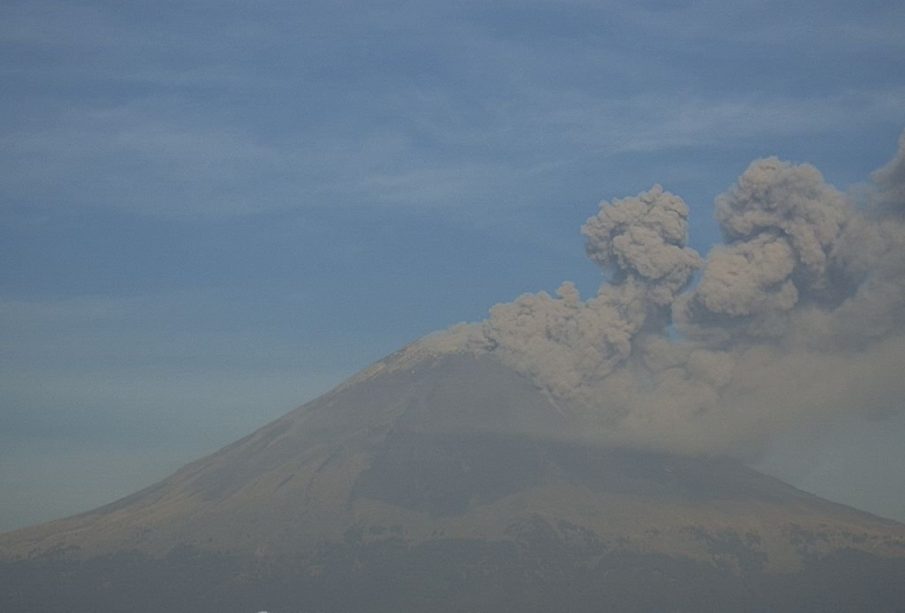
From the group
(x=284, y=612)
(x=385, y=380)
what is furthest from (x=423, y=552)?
(x=385, y=380)

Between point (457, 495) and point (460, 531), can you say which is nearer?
point (460, 531)

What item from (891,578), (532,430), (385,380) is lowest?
(891,578)

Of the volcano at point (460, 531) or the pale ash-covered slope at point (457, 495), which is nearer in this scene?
the volcano at point (460, 531)

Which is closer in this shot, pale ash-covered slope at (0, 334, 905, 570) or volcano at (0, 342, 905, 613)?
volcano at (0, 342, 905, 613)

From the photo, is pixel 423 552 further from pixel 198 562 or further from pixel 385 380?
pixel 385 380
